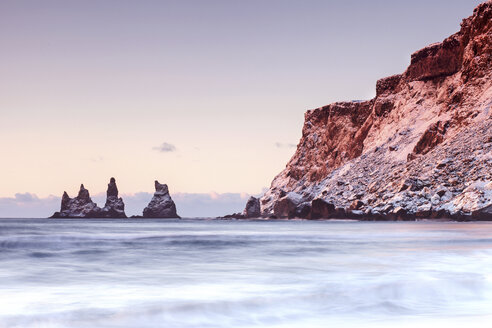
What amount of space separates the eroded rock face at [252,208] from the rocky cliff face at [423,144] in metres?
2.64

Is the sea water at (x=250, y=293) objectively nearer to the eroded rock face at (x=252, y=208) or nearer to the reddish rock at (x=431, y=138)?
the reddish rock at (x=431, y=138)

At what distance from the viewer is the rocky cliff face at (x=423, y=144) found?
89375mm

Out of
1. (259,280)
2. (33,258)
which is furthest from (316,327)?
(33,258)

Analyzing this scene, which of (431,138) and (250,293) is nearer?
(250,293)

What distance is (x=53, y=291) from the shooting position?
12.4 m

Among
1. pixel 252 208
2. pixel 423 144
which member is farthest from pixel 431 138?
pixel 252 208

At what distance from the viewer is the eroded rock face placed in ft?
537

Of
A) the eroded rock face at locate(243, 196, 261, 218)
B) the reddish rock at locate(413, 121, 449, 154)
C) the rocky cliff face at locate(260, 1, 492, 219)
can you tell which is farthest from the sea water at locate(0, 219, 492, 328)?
the eroded rock face at locate(243, 196, 261, 218)

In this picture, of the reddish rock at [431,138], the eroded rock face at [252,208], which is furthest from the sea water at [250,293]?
the eroded rock face at [252,208]

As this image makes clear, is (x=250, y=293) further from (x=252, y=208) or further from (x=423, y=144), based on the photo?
(x=252, y=208)

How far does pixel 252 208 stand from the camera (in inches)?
6476

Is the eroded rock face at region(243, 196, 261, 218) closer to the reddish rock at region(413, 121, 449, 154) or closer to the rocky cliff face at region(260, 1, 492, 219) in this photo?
the rocky cliff face at region(260, 1, 492, 219)

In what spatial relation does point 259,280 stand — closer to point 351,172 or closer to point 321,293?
point 321,293

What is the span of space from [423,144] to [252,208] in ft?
216
